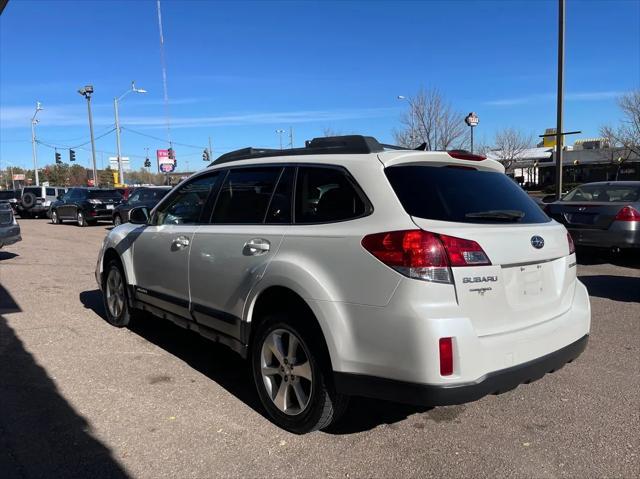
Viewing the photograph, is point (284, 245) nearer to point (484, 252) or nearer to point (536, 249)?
point (484, 252)

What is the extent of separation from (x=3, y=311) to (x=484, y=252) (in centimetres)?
658

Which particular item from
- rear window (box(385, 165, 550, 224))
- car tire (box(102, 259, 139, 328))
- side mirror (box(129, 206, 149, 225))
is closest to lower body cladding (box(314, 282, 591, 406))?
rear window (box(385, 165, 550, 224))

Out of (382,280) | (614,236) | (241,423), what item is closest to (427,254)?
(382,280)

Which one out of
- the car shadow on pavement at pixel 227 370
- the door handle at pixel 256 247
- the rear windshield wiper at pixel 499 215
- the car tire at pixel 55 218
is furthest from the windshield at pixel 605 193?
the car tire at pixel 55 218

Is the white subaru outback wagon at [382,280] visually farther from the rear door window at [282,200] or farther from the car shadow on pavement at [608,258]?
the car shadow on pavement at [608,258]

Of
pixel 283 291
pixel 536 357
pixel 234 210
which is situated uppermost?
pixel 234 210

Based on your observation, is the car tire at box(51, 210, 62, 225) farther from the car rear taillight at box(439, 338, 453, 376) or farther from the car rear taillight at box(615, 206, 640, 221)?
the car rear taillight at box(439, 338, 453, 376)

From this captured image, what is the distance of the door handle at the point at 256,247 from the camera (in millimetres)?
3744

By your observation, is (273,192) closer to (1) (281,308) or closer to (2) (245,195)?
(2) (245,195)

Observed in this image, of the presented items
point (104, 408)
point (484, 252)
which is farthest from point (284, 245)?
point (104, 408)

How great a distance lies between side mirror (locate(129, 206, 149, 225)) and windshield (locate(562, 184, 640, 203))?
26.3 feet

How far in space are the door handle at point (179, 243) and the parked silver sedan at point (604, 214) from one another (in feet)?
24.7

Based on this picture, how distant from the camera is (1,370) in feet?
15.9

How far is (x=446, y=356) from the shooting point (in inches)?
111
